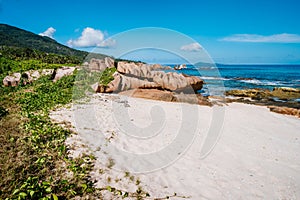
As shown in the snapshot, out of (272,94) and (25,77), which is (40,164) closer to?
(25,77)

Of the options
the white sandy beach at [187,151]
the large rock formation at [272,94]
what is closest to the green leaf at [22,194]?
the white sandy beach at [187,151]

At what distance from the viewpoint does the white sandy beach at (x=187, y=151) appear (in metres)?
4.00

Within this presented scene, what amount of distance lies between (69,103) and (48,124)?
10.5ft

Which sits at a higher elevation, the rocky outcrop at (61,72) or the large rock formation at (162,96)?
the rocky outcrop at (61,72)

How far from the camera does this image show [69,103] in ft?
29.6

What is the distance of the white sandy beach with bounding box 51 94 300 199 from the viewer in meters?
4.00

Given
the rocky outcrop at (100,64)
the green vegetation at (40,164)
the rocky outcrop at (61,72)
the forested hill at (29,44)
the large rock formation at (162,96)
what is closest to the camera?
the green vegetation at (40,164)

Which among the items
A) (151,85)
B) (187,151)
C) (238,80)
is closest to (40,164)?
(187,151)

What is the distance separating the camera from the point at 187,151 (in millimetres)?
5590

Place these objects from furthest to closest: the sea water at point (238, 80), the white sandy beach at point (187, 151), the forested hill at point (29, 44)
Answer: the forested hill at point (29, 44) < the sea water at point (238, 80) < the white sandy beach at point (187, 151)

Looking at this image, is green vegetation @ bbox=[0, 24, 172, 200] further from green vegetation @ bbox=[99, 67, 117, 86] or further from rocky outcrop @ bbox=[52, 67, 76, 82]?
rocky outcrop @ bbox=[52, 67, 76, 82]

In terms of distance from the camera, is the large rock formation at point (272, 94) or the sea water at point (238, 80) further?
the sea water at point (238, 80)

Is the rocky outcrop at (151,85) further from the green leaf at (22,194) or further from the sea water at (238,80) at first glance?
the green leaf at (22,194)

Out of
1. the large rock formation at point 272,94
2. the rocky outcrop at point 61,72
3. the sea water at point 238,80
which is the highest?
the rocky outcrop at point 61,72
